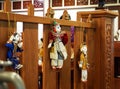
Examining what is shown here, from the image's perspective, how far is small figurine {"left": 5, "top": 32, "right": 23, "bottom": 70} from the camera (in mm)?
1041

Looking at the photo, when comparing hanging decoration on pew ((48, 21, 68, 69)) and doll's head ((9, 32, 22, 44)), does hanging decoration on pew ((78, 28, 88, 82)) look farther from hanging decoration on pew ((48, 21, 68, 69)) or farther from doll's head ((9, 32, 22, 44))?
doll's head ((9, 32, 22, 44))

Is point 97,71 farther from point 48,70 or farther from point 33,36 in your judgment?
point 33,36

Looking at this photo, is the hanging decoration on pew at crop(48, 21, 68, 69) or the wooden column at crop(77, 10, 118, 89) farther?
the wooden column at crop(77, 10, 118, 89)

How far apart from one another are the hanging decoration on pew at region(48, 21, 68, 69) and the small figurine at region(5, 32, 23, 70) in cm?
28

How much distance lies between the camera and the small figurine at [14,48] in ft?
3.42

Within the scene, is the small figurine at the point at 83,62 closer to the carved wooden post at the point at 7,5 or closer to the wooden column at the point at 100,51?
the wooden column at the point at 100,51

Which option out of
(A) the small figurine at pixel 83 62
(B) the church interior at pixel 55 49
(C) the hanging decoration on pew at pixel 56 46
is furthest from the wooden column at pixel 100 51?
(C) the hanging decoration on pew at pixel 56 46

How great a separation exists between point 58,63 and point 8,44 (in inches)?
16.5

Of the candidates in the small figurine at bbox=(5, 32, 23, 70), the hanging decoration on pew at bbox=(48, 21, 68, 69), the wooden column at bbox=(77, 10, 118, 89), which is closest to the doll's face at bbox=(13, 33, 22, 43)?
the small figurine at bbox=(5, 32, 23, 70)

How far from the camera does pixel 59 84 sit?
1.49m

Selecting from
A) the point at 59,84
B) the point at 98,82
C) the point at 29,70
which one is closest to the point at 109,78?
the point at 98,82

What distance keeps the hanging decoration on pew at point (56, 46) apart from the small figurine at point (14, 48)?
28cm

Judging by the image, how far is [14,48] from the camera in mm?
1055

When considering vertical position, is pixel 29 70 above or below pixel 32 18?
below
